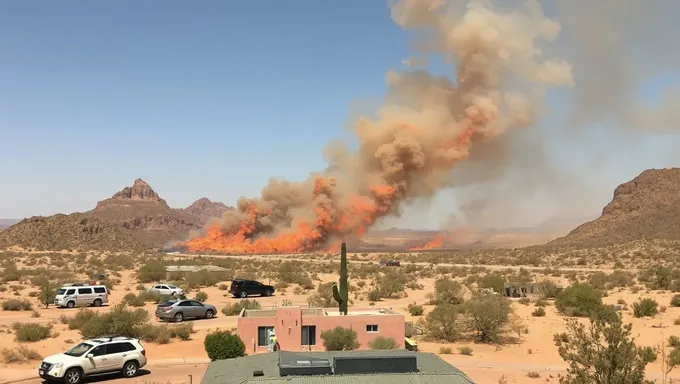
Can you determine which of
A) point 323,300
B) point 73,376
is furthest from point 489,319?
point 73,376

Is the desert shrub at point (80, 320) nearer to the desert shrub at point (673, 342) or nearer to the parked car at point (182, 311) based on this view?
the parked car at point (182, 311)

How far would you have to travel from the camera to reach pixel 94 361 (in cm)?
2023

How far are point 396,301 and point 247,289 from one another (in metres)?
12.1

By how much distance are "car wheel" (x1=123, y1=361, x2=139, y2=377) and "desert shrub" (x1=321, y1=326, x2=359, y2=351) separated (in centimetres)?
747

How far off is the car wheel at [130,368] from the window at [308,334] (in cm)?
693

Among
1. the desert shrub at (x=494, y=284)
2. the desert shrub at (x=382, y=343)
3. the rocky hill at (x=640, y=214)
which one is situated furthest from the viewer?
the rocky hill at (x=640, y=214)

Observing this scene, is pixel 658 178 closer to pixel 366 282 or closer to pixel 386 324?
pixel 366 282

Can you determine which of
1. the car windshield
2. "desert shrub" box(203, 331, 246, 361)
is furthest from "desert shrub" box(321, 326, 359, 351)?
the car windshield

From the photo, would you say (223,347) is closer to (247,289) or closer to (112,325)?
(112,325)

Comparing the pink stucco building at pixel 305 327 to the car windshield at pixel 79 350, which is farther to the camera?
the pink stucco building at pixel 305 327

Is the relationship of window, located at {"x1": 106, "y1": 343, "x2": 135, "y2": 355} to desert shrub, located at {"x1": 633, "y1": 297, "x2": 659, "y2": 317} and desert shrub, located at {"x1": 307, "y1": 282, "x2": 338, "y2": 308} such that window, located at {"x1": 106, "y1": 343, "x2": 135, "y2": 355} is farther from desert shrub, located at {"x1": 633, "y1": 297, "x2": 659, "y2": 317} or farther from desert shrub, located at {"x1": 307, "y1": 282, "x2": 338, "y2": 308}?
desert shrub, located at {"x1": 633, "y1": 297, "x2": 659, "y2": 317}

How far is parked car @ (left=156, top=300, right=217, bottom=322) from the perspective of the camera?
3425cm

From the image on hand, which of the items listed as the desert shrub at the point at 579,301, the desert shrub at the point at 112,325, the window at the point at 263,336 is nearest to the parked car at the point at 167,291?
the desert shrub at the point at 112,325

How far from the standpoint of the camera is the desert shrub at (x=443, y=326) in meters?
30.5
